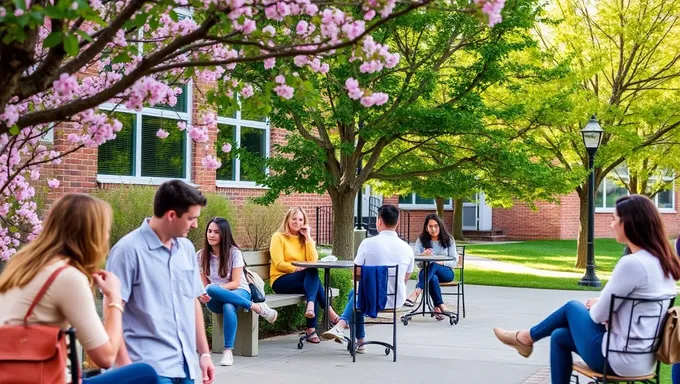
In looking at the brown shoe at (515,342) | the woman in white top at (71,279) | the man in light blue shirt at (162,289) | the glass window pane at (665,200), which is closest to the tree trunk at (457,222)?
the glass window pane at (665,200)

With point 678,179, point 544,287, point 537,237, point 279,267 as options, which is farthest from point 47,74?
point 537,237

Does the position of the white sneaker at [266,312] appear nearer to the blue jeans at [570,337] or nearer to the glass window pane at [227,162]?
the blue jeans at [570,337]

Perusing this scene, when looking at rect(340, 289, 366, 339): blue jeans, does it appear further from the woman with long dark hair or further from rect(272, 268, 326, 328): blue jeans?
the woman with long dark hair

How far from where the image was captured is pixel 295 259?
11703mm

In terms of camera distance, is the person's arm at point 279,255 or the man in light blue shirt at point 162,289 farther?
the person's arm at point 279,255

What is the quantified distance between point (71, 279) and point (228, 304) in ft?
20.0

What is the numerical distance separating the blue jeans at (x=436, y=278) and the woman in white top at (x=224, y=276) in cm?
419

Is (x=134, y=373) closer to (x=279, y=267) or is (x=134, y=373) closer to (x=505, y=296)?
(x=279, y=267)

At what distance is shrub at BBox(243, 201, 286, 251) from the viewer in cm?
1888

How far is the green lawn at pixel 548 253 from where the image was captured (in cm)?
2514

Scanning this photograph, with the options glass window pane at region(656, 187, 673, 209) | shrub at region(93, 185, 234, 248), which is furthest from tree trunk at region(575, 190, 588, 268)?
glass window pane at region(656, 187, 673, 209)

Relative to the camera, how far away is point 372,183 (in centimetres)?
2062

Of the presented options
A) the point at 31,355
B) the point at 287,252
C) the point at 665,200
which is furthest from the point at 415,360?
the point at 665,200

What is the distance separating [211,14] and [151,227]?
1.16 meters
